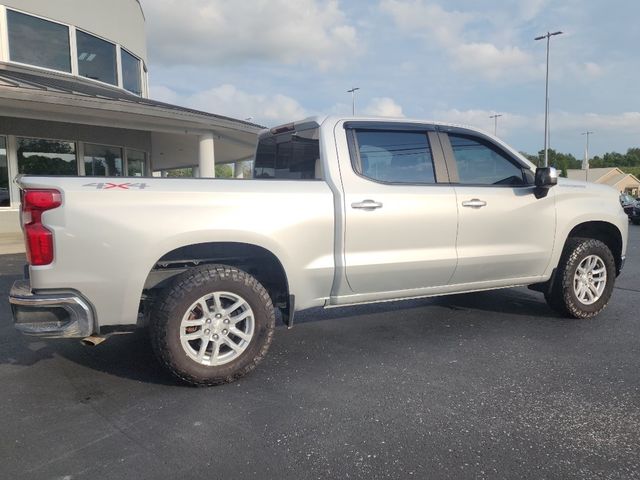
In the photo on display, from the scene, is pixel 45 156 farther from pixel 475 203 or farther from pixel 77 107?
pixel 475 203

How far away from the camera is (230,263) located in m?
3.84

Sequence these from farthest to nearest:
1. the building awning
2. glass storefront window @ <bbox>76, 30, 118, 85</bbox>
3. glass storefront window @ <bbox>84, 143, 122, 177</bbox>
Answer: glass storefront window @ <bbox>76, 30, 118, 85</bbox>, glass storefront window @ <bbox>84, 143, 122, 177</bbox>, the building awning

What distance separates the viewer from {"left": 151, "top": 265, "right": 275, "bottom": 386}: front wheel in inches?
129

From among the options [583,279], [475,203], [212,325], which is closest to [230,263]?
[212,325]

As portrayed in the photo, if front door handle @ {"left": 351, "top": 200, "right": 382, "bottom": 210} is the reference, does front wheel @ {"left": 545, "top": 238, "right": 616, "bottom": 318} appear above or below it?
below

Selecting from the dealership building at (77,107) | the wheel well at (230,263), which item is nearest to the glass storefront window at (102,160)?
the dealership building at (77,107)

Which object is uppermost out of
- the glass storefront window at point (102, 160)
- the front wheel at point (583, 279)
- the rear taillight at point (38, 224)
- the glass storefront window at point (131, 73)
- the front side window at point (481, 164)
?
the glass storefront window at point (131, 73)

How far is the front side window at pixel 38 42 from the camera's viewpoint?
13.9m

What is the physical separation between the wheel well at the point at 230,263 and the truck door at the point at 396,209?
548 mm

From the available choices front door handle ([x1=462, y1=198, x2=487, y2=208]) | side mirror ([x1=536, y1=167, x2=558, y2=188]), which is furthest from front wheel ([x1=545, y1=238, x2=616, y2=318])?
front door handle ([x1=462, y1=198, x2=487, y2=208])

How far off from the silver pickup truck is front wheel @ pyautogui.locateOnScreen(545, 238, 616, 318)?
14 mm

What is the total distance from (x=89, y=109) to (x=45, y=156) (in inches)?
136

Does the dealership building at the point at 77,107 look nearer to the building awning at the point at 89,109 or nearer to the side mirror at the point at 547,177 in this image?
the building awning at the point at 89,109

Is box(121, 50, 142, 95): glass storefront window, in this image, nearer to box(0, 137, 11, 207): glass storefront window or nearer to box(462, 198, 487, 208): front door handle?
box(0, 137, 11, 207): glass storefront window
